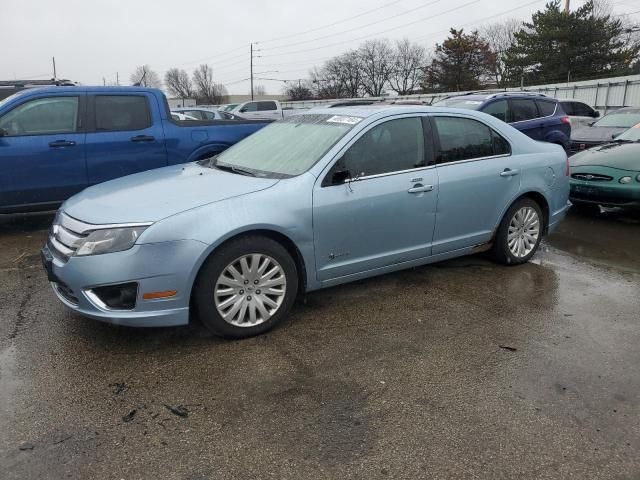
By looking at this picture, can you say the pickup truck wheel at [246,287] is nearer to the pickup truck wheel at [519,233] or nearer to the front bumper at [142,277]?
the front bumper at [142,277]

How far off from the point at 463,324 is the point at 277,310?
4.53ft

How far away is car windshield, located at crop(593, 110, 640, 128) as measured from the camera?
1188 centimetres

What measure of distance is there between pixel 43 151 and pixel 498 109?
805cm

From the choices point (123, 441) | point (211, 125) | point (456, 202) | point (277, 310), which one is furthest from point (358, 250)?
point (211, 125)

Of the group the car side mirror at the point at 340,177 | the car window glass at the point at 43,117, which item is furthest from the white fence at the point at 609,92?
the car side mirror at the point at 340,177

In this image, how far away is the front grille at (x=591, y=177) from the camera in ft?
23.5

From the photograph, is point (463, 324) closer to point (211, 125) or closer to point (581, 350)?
point (581, 350)

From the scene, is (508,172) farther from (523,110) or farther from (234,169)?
(523,110)

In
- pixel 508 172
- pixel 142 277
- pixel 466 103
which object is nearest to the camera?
pixel 142 277

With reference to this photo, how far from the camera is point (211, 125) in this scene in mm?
7125

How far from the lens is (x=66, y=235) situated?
3.52 m

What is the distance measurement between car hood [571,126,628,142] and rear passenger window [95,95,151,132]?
9488mm

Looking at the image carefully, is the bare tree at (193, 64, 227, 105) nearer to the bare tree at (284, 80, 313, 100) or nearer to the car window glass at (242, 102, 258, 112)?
the bare tree at (284, 80, 313, 100)

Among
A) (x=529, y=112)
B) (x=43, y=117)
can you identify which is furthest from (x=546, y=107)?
(x=43, y=117)
